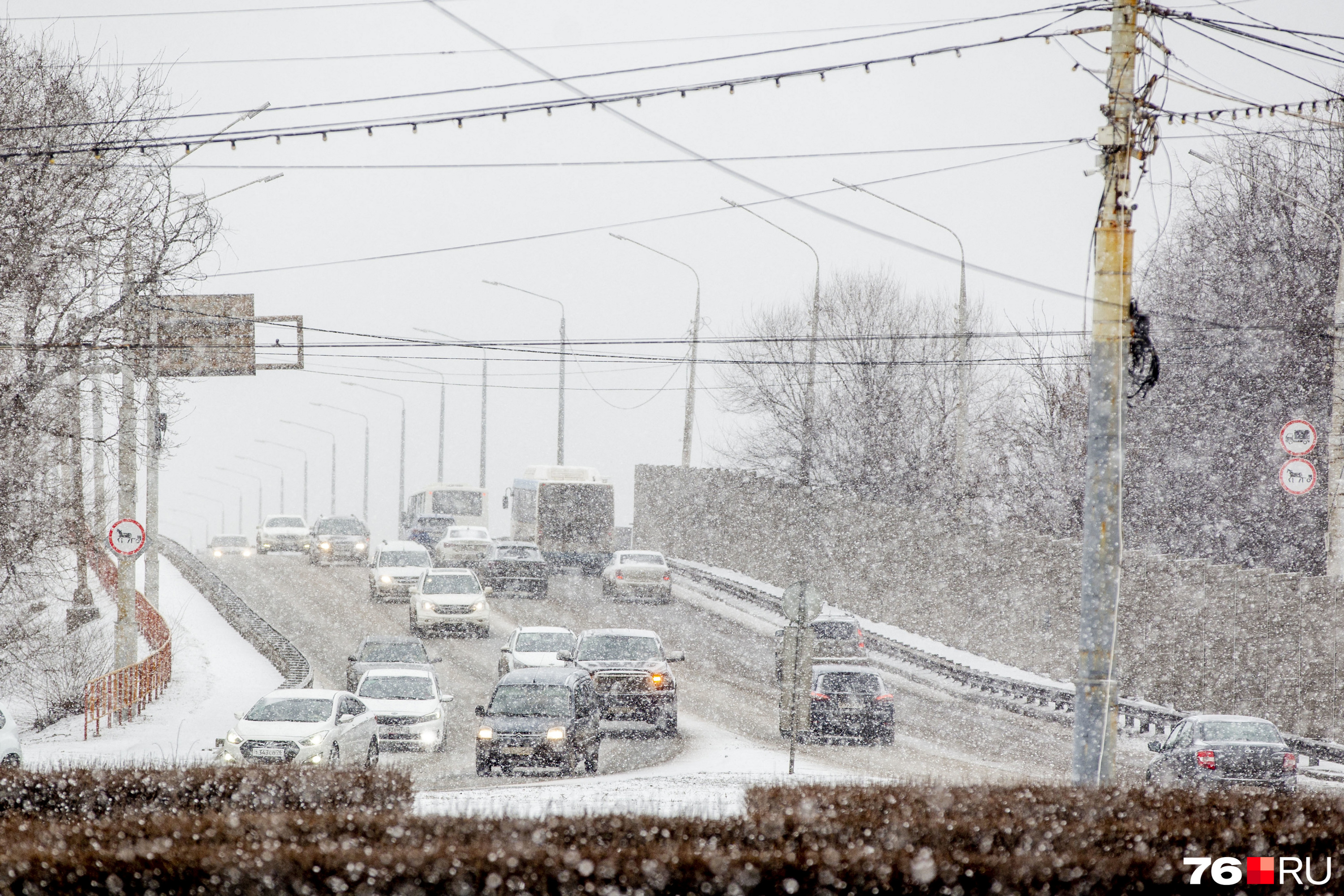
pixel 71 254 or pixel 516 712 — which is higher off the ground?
pixel 71 254

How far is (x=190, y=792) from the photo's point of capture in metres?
11.6

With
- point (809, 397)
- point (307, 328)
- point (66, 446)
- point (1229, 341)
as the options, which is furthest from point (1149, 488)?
point (66, 446)

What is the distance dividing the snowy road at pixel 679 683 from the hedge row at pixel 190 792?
17.8ft

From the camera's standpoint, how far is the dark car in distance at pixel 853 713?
80.1ft

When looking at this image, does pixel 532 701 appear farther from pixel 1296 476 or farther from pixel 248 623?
pixel 248 623

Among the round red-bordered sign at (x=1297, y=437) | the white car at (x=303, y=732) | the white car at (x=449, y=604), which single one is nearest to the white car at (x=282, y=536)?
the white car at (x=449, y=604)

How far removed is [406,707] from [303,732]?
11.8 ft

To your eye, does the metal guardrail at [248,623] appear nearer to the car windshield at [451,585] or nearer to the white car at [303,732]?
the car windshield at [451,585]

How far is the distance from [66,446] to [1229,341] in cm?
3092

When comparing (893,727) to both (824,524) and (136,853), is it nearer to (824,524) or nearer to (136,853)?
(136,853)

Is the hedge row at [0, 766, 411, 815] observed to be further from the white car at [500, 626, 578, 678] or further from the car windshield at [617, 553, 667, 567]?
the car windshield at [617, 553, 667, 567]

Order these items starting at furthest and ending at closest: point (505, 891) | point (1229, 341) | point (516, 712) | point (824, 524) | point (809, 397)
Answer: point (824, 524)
point (809, 397)
point (1229, 341)
point (516, 712)
point (505, 891)

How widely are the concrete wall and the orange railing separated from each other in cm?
1637

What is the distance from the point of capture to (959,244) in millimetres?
33281
